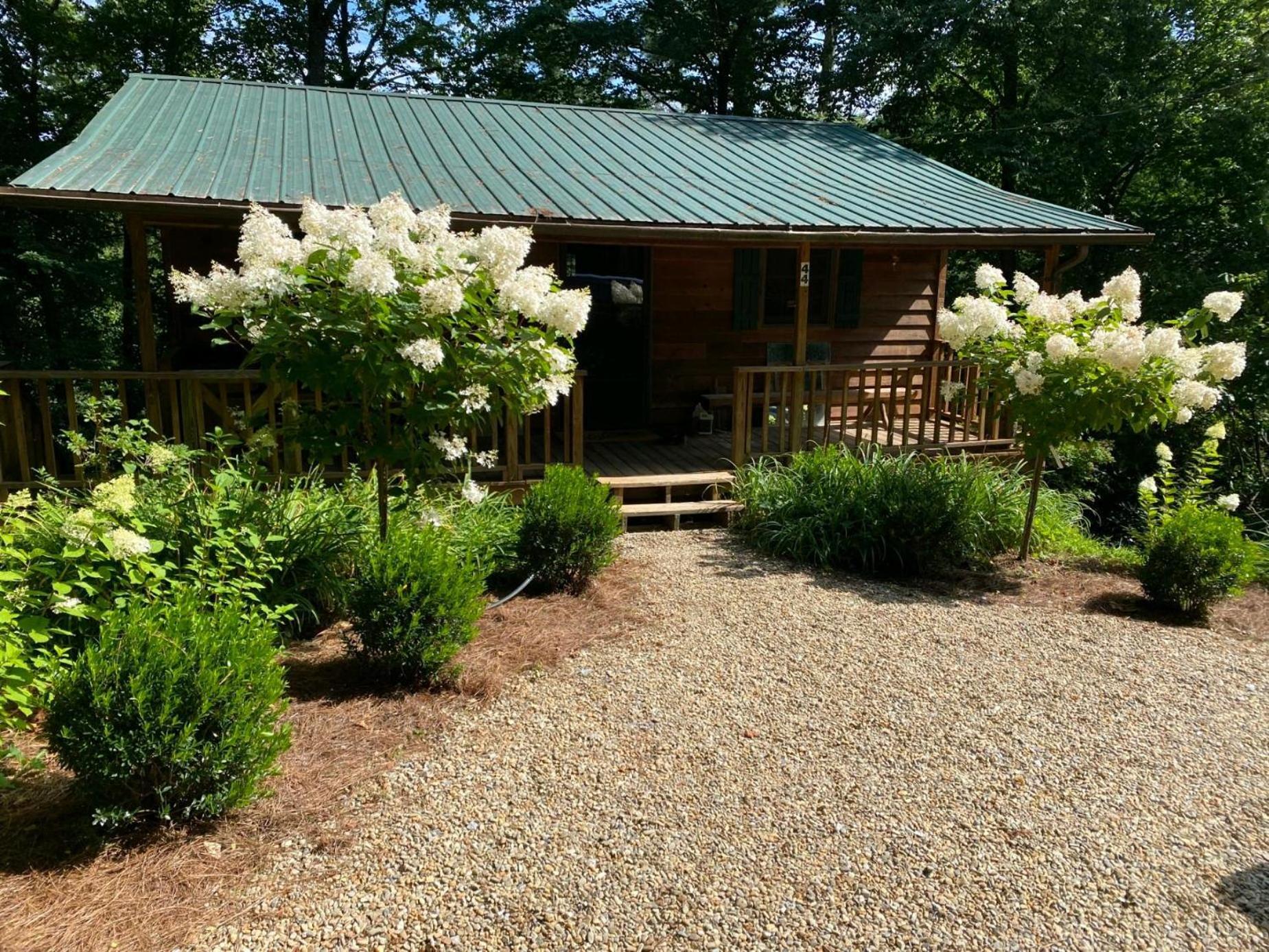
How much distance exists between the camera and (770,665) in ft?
14.9

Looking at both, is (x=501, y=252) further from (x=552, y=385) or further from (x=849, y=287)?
(x=849, y=287)

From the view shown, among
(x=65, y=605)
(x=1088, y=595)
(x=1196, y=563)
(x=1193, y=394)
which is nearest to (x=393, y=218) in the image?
(x=65, y=605)

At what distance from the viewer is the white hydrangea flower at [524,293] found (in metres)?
4.00

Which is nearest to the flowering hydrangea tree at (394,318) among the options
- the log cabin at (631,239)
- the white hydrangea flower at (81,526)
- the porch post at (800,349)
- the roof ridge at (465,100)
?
the log cabin at (631,239)

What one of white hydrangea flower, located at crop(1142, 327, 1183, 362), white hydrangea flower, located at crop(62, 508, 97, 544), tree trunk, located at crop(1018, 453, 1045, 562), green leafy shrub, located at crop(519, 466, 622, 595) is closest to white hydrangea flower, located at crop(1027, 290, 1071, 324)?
white hydrangea flower, located at crop(1142, 327, 1183, 362)

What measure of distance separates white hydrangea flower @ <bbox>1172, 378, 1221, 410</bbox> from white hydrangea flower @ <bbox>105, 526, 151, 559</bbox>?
5.96 meters

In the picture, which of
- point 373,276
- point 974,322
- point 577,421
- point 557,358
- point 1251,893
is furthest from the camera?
point 577,421

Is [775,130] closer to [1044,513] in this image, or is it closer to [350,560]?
[1044,513]

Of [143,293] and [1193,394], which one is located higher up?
[143,293]

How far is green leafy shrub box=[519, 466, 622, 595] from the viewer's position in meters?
5.29

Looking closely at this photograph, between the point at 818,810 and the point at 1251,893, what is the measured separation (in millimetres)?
1439

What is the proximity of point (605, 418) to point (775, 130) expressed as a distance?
4679 millimetres

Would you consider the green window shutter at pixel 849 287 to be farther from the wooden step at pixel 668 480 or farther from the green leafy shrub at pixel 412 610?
the green leafy shrub at pixel 412 610

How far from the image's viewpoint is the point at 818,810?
323 cm
